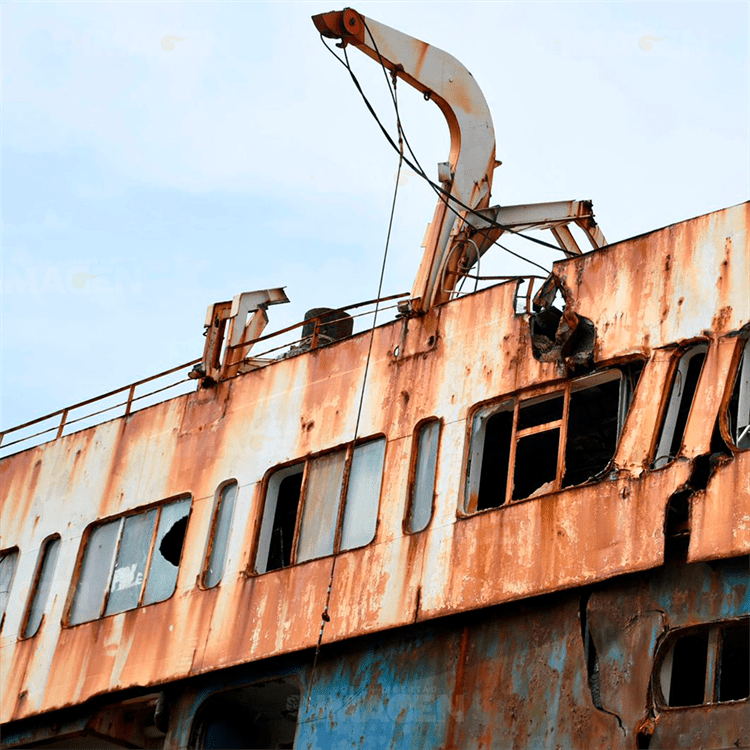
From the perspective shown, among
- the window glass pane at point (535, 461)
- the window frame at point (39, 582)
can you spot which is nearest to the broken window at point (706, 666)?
the window glass pane at point (535, 461)

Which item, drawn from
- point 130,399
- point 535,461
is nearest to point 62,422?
point 130,399

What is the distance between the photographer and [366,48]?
19.5 metres

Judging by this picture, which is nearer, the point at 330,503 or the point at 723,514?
the point at 723,514

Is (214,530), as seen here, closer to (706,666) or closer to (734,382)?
(706,666)

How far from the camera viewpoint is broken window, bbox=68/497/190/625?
20312 millimetres

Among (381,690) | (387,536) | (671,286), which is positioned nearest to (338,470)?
(387,536)

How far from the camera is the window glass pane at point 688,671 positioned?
14.7 m

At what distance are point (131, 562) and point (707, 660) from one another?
363 inches

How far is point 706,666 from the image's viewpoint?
48.5ft

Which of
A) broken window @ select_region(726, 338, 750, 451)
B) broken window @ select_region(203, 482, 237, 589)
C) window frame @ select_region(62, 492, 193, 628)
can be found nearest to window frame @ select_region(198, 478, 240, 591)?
broken window @ select_region(203, 482, 237, 589)

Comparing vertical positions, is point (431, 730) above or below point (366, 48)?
below

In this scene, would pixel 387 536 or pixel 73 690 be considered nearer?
pixel 387 536

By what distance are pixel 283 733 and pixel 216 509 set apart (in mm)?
3160

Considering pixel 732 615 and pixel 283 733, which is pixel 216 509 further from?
pixel 732 615
